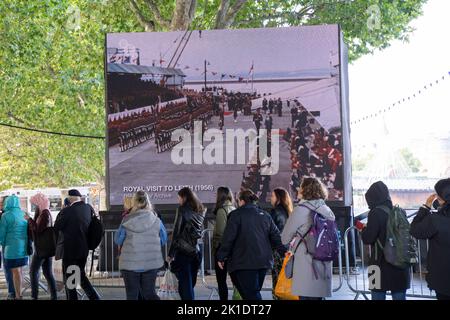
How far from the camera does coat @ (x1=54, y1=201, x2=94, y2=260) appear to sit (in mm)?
11258

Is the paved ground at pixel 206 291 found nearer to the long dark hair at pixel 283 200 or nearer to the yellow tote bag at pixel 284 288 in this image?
the long dark hair at pixel 283 200

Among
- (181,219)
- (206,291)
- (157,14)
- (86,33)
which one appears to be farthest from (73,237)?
(86,33)

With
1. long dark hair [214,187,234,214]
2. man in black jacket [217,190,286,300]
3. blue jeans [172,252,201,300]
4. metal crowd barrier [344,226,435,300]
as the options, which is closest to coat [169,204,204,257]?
blue jeans [172,252,201,300]

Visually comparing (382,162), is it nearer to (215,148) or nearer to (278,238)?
(215,148)

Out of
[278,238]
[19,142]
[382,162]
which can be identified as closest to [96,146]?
[19,142]

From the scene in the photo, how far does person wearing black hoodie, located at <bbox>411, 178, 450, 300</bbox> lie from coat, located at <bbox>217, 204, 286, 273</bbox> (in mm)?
1855

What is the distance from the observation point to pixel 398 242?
9.05 metres

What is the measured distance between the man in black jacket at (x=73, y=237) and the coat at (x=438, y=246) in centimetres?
480

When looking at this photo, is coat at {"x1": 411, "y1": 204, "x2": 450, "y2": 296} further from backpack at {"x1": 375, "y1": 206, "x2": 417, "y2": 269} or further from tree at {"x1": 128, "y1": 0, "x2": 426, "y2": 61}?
tree at {"x1": 128, "y1": 0, "x2": 426, "y2": 61}

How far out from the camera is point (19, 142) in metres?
46.4

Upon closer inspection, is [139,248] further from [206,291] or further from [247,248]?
[206,291]

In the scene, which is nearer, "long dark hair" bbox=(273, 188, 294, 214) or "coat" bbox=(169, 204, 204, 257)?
"coat" bbox=(169, 204, 204, 257)

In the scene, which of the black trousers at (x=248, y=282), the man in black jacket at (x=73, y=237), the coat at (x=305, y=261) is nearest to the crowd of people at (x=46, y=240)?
the man in black jacket at (x=73, y=237)

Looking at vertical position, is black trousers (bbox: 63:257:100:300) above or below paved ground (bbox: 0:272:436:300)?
above
